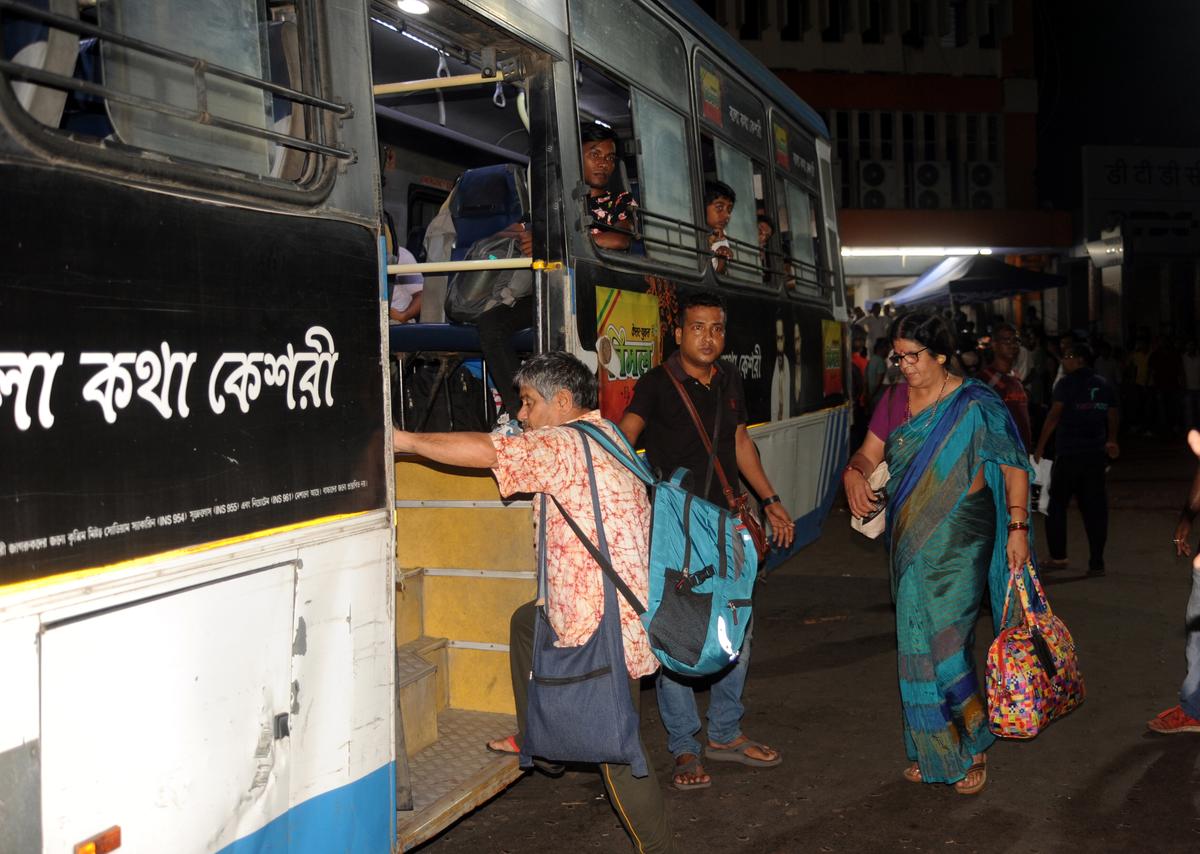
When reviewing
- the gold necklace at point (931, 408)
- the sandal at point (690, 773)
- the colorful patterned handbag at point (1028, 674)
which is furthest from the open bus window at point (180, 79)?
the colorful patterned handbag at point (1028, 674)

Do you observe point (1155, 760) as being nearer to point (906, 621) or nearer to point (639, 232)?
point (906, 621)

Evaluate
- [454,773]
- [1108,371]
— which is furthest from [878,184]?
[454,773]

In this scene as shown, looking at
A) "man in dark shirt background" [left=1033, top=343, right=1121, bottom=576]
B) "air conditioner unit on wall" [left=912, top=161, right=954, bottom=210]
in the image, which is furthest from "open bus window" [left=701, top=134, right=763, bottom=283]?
"air conditioner unit on wall" [left=912, top=161, right=954, bottom=210]

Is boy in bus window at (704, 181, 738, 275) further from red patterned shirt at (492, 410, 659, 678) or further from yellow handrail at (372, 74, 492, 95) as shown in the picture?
red patterned shirt at (492, 410, 659, 678)

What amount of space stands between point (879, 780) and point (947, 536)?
1121mm

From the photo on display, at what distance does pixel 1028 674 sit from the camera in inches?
178

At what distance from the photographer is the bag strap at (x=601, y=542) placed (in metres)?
3.55

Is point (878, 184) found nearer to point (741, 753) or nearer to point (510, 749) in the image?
point (741, 753)

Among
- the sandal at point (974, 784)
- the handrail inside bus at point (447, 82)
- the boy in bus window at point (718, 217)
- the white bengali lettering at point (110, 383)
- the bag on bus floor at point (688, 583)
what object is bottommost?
the sandal at point (974, 784)

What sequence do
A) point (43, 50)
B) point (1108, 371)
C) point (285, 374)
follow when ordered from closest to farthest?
point (43, 50) → point (285, 374) → point (1108, 371)

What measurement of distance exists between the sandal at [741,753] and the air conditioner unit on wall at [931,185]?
91.7 feet

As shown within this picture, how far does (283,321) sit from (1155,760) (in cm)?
422

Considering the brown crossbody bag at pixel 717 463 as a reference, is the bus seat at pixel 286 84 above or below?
above

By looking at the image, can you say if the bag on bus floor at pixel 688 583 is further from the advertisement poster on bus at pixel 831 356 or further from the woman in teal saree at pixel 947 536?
the advertisement poster on bus at pixel 831 356
